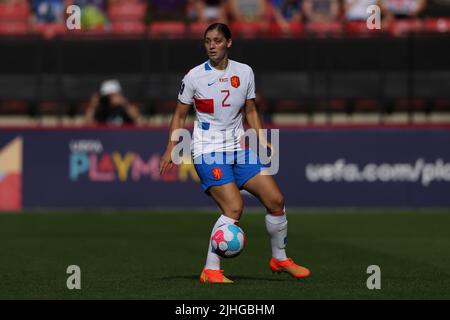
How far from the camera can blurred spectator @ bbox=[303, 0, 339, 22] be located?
2361 centimetres

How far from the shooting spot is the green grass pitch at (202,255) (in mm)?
10680

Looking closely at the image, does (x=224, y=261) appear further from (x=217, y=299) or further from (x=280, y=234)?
(x=217, y=299)

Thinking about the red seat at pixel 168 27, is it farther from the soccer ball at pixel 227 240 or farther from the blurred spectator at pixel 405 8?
the soccer ball at pixel 227 240

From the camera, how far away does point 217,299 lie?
9867mm

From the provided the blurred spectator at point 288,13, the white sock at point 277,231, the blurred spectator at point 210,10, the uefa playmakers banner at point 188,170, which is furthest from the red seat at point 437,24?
the white sock at point 277,231

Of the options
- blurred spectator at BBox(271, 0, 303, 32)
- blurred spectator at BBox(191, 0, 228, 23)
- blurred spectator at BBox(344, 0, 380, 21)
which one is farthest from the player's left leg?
blurred spectator at BBox(191, 0, 228, 23)

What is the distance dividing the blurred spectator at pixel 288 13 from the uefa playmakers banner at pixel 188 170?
2746 millimetres

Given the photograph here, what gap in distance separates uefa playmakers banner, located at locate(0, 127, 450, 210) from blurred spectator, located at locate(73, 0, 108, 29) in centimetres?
311

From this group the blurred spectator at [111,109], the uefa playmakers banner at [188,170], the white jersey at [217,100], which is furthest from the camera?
the blurred spectator at [111,109]

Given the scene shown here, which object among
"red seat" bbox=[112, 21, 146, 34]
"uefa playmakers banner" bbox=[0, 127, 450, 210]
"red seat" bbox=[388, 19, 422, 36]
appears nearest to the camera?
"uefa playmakers banner" bbox=[0, 127, 450, 210]

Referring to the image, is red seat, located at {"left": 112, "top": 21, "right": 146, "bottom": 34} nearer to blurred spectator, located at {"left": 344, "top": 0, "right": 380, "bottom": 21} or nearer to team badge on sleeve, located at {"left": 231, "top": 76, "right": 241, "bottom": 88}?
blurred spectator, located at {"left": 344, "top": 0, "right": 380, "bottom": 21}

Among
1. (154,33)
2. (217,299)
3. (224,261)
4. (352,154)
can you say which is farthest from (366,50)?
(217,299)

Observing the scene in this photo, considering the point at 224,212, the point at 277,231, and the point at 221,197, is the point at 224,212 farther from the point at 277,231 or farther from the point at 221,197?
the point at 277,231
